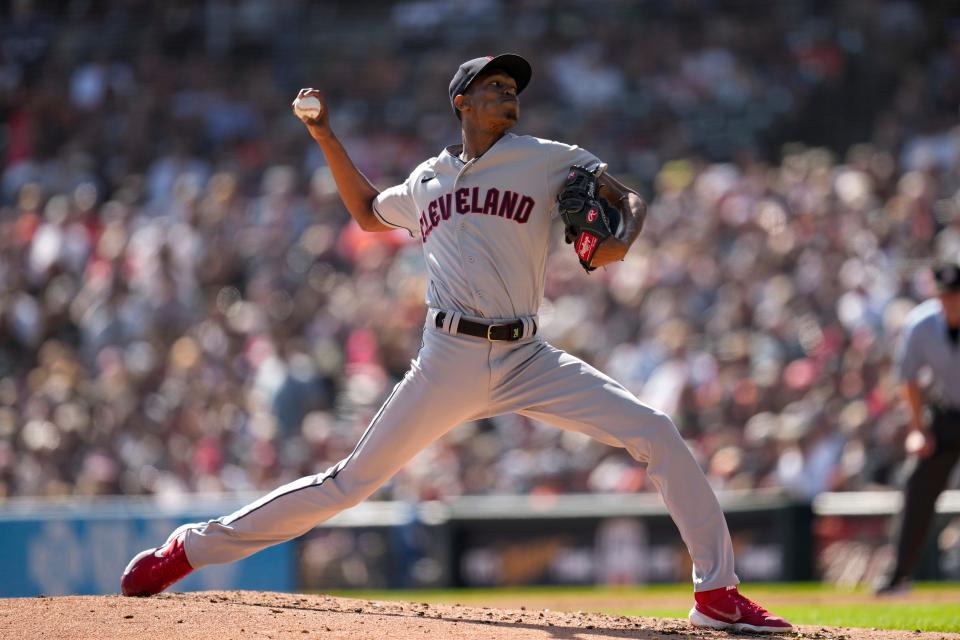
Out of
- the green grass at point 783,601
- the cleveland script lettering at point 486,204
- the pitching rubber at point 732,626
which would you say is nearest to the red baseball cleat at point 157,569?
the cleveland script lettering at point 486,204

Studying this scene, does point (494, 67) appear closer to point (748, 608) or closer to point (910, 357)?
point (748, 608)

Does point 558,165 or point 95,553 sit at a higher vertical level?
point 558,165

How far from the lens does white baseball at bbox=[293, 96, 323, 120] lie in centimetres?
590

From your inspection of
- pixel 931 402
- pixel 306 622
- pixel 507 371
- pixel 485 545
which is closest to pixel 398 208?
pixel 507 371

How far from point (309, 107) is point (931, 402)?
12.9 feet

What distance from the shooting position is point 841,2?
16.4 meters

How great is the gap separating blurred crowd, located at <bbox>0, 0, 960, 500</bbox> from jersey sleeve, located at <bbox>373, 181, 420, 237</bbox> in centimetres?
580

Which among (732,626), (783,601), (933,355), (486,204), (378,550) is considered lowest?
(783,601)

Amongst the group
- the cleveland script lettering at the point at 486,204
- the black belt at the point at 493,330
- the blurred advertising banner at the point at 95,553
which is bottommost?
the blurred advertising banner at the point at 95,553

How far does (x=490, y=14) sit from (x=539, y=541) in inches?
351

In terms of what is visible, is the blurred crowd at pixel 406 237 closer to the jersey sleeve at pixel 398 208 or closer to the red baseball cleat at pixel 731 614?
the red baseball cleat at pixel 731 614

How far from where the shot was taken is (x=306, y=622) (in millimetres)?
5422

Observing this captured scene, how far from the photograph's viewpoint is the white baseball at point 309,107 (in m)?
5.90

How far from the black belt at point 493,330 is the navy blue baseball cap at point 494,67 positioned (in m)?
0.83
